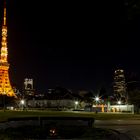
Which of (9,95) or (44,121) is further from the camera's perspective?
(9,95)

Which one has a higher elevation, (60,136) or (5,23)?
(5,23)

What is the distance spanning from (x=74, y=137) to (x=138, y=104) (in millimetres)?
62346

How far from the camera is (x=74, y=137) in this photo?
1325cm

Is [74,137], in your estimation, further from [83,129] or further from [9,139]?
[9,139]

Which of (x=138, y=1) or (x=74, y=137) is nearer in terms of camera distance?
(x=138, y=1)

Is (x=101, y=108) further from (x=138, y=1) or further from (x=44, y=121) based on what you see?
(x=138, y=1)

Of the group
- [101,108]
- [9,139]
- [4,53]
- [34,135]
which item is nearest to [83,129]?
[34,135]

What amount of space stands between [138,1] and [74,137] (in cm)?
652

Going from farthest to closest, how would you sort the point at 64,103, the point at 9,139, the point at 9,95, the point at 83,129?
the point at 64,103, the point at 9,95, the point at 83,129, the point at 9,139

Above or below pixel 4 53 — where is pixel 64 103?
below

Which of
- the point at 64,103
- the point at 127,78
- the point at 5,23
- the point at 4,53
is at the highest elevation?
the point at 5,23

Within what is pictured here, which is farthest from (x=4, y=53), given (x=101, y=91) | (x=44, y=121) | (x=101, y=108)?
(x=44, y=121)

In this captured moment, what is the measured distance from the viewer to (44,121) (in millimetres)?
16672

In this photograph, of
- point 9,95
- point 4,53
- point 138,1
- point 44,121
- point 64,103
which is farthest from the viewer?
point 64,103
